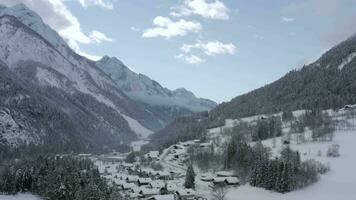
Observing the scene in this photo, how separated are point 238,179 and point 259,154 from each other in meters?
12.3

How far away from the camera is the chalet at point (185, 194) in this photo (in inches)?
6427

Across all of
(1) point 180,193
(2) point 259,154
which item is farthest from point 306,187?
(1) point 180,193

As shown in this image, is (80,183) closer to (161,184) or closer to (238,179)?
(161,184)

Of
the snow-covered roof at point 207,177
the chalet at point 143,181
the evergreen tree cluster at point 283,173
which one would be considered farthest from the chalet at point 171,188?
the evergreen tree cluster at point 283,173

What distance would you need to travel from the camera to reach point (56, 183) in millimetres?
158875

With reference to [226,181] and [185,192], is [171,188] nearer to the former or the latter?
[185,192]

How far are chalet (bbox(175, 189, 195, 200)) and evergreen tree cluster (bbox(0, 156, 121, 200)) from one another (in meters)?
20.4

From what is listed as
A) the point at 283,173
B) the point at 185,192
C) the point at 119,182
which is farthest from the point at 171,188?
the point at 283,173

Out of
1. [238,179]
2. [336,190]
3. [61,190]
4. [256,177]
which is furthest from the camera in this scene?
[238,179]

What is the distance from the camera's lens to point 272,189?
168375 mm

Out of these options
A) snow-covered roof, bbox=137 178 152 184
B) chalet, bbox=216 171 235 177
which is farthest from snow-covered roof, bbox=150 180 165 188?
chalet, bbox=216 171 235 177

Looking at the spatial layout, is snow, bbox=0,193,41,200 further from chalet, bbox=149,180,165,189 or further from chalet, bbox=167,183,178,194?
chalet, bbox=167,183,178,194

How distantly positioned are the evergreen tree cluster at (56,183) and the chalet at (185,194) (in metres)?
20.4

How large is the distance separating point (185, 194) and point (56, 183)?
128 feet
